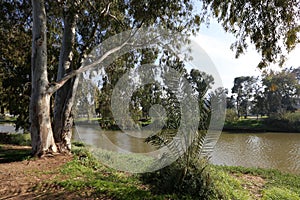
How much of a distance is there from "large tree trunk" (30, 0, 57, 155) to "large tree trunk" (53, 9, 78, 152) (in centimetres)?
57

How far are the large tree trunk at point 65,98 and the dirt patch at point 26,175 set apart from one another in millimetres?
713

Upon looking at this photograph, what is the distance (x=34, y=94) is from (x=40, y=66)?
2.24 ft

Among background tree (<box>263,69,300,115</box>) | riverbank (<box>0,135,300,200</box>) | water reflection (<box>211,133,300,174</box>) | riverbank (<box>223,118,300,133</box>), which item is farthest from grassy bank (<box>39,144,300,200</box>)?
background tree (<box>263,69,300,115</box>)

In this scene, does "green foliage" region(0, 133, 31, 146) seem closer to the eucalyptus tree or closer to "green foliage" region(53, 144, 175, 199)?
the eucalyptus tree

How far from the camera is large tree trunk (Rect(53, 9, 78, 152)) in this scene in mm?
6148

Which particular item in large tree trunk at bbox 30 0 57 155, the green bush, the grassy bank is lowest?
the green bush

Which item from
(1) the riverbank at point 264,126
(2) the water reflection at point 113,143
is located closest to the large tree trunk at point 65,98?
(2) the water reflection at point 113,143

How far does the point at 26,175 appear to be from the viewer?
4094 millimetres

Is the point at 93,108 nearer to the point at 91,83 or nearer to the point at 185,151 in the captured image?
the point at 91,83

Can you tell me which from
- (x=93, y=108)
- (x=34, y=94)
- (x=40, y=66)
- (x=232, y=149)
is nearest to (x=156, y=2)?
(x=40, y=66)

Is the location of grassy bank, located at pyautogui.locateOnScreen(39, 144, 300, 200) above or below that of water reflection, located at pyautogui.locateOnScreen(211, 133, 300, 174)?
above

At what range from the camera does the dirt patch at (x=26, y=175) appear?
3316 millimetres

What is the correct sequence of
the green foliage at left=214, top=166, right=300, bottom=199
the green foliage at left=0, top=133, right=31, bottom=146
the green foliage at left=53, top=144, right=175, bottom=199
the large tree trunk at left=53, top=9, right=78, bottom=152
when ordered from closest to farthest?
the green foliage at left=53, top=144, right=175, bottom=199 → the green foliage at left=214, top=166, right=300, bottom=199 → the large tree trunk at left=53, top=9, right=78, bottom=152 → the green foliage at left=0, top=133, right=31, bottom=146

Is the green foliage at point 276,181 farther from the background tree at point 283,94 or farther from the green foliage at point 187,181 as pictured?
the background tree at point 283,94
